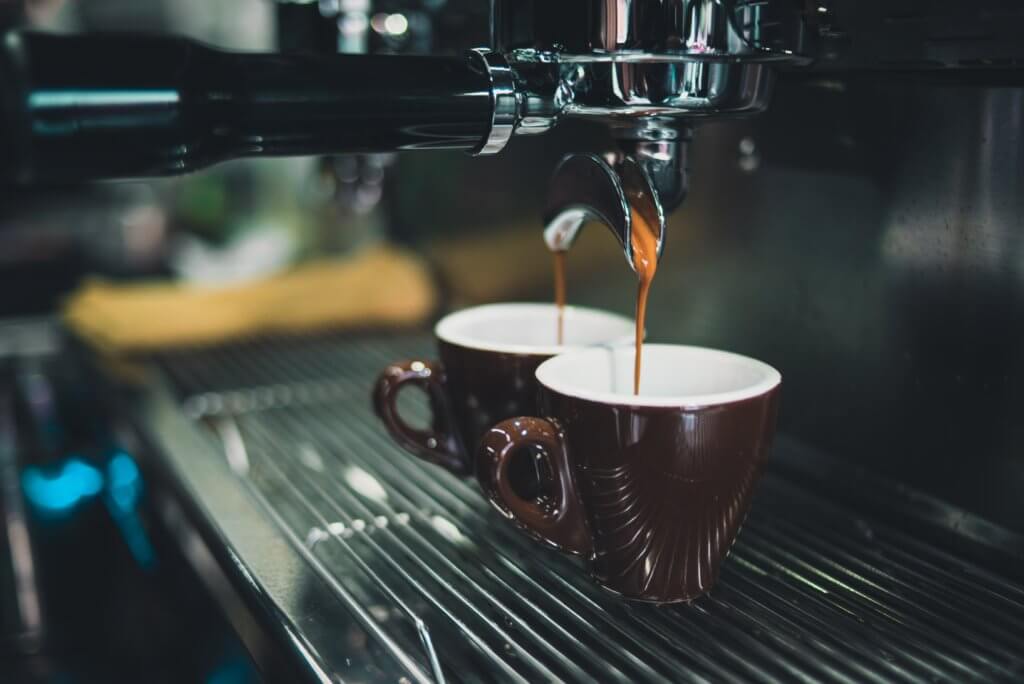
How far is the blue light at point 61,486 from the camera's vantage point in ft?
3.18

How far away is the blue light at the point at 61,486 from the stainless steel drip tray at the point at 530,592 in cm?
38

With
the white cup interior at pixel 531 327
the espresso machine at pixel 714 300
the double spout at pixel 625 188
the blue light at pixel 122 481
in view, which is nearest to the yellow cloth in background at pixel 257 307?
the blue light at pixel 122 481

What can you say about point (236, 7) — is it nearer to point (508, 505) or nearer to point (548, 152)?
point (548, 152)

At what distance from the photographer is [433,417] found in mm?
544

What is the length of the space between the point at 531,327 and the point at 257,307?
0.42 m

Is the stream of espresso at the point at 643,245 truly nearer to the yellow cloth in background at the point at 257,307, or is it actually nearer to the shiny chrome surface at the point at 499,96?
the shiny chrome surface at the point at 499,96

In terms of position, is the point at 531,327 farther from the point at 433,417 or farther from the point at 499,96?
the point at 499,96

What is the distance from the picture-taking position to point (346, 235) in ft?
3.76

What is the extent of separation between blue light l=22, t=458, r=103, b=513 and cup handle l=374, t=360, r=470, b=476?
557mm

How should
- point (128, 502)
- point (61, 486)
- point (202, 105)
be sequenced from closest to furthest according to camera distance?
1. point (202, 105)
2. point (128, 502)
3. point (61, 486)

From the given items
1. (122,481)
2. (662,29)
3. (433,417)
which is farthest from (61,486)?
(662,29)

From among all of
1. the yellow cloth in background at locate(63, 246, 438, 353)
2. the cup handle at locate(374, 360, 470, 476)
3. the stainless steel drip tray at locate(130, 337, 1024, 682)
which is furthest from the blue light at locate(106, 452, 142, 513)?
the cup handle at locate(374, 360, 470, 476)

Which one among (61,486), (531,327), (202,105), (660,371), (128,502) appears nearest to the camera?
(202,105)

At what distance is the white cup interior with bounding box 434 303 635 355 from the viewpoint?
0.54m
